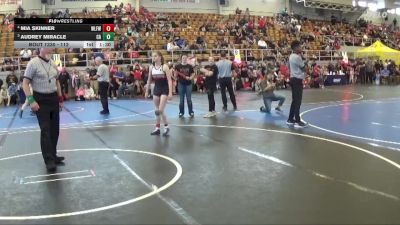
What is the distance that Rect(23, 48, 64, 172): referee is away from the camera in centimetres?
682

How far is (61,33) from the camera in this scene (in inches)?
826

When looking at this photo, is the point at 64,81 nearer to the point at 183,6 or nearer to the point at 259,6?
the point at 183,6

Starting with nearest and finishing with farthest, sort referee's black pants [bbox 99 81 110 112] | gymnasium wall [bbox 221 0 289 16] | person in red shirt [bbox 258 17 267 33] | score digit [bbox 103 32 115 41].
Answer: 1. referee's black pants [bbox 99 81 110 112]
2. score digit [bbox 103 32 115 41]
3. person in red shirt [bbox 258 17 267 33]
4. gymnasium wall [bbox 221 0 289 16]

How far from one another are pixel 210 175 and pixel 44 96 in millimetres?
2881

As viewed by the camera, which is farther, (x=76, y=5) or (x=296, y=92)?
(x=76, y=5)

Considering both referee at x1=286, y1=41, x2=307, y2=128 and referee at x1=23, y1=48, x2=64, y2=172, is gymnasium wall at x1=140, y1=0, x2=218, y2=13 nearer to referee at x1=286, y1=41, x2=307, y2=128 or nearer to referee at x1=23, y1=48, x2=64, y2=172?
referee at x1=286, y1=41, x2=307, y2=128

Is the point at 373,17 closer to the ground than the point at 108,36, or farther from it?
farther from it

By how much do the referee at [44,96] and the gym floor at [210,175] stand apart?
0.33 m

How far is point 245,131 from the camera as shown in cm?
1010

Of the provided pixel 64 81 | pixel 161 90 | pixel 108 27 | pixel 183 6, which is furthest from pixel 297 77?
pixel 183 6

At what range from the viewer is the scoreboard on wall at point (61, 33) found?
66.6 ft

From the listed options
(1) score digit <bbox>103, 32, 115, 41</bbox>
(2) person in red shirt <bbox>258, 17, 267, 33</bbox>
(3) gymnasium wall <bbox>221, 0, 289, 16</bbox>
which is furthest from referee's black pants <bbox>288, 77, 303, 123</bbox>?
(3) gymnasium wall <bbox>221, 0, 289, 16</bbox>

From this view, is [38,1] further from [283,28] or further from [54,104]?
[54,104]

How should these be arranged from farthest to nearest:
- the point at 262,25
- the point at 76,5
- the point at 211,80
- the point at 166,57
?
1. the point at 262,25
2. the point at 76,5
3. the point at 166,57
4. the point at 211,80
